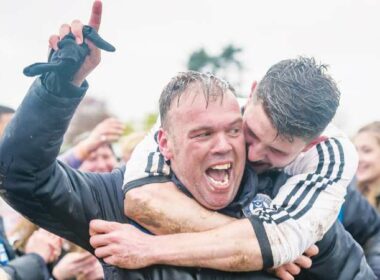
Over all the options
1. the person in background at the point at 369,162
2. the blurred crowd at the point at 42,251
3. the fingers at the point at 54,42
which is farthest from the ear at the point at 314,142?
the person in background at the point at 369,162

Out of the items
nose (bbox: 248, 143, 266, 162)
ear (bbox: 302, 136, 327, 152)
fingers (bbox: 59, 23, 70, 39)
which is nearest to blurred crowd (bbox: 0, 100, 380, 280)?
ear (bbox: 302, 136, 327, 152)

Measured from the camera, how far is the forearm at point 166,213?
2.66 metres

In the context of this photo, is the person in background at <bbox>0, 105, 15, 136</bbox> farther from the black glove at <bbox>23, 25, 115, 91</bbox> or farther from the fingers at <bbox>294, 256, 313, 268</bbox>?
the fingers at <bbox>294, 256, 313, 268</bbox>

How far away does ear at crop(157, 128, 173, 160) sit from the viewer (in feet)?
9.18

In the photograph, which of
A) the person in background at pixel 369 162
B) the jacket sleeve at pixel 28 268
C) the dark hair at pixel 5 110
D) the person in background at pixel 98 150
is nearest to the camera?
the jacket sleeve at pixel 28 268

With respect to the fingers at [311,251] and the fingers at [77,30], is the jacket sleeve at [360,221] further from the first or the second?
the fingers at [77,30]

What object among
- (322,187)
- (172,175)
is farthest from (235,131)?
(322,187)

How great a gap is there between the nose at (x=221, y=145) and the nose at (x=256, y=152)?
7.2 inches

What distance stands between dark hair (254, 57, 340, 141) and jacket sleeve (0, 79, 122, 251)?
0.87m

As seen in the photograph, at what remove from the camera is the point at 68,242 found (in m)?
4.27

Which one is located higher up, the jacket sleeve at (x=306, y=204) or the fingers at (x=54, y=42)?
the fingers at (x=54, y=42)

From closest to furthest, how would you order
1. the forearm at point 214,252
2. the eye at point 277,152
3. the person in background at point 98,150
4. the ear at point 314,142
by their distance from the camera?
the forearm at point 214,252, the eye at point 277,152, the ear at point 314,142, the person in background at point 98,150

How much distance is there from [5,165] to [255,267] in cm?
110

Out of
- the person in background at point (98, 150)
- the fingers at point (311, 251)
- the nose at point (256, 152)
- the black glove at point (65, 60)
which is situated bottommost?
the person in background at point (98, 150)
